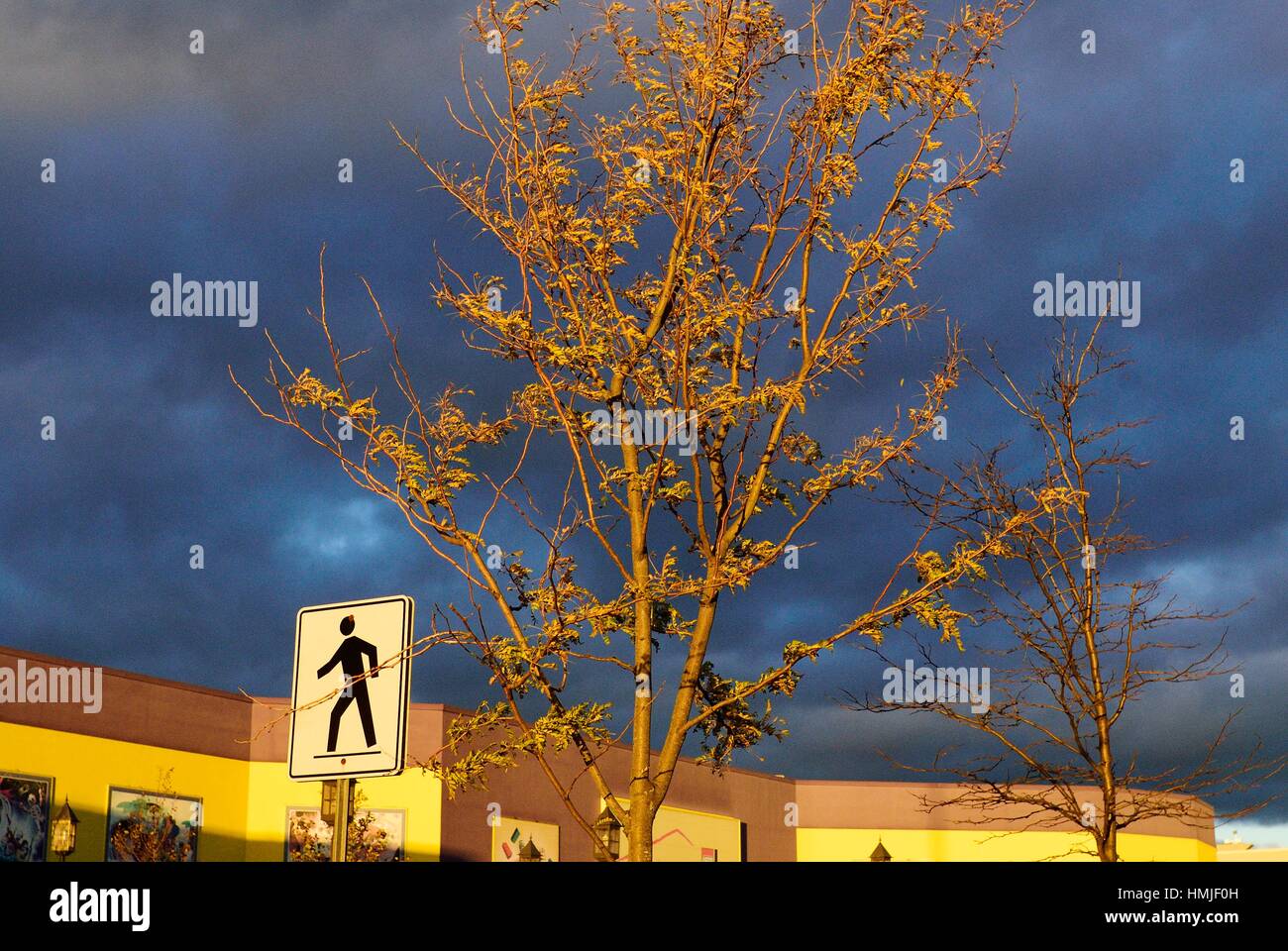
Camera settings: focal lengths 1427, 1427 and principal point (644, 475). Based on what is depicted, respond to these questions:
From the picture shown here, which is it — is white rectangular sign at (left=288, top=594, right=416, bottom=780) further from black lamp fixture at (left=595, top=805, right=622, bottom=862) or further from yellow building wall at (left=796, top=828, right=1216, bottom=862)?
yellow building wall at (left=796, top=828, right=1216, bottom=862)

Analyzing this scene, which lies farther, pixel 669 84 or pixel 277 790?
pixel 277 790

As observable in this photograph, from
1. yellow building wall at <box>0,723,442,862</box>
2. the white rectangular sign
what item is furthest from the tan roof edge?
the white rectangular sign

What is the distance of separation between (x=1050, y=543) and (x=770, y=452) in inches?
221

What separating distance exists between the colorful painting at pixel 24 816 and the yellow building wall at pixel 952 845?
1018 inches

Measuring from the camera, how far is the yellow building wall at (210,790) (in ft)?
89.0

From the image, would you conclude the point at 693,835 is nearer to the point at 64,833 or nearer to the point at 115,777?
the point at 115,777

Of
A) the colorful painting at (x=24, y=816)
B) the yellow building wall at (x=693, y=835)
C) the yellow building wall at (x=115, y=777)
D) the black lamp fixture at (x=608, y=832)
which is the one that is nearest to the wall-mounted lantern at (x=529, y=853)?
the yellow building wall at (x=693, y=835)

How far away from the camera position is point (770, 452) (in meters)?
9.35

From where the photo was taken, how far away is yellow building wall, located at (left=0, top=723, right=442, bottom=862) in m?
27.1

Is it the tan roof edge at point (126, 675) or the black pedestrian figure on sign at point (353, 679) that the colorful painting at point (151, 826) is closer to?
the tan roof edge at point (126, 675)

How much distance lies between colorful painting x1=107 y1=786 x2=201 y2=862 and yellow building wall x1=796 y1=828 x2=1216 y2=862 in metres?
22.2
